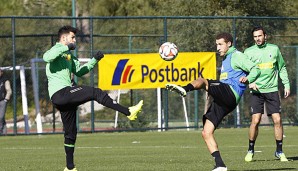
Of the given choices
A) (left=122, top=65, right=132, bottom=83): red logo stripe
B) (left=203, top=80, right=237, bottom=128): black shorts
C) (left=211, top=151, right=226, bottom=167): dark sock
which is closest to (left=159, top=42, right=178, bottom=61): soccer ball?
(left=203, top=80, right=237, bottom=128): black shorts

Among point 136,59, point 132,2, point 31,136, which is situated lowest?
point 31,136

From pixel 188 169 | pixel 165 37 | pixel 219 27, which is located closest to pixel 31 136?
pixel 165 37

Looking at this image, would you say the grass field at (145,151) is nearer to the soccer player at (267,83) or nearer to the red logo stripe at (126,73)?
the soccer player at (267,83)

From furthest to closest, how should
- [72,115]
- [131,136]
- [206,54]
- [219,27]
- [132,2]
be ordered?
1. [132,2]
2. [219,27]
3. [206,54]
4. [131,136]
5. [72,115]

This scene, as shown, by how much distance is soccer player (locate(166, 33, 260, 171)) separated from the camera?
Answer: 12.9 meters

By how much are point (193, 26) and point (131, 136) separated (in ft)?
17.9

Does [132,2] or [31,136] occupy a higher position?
[132,2]

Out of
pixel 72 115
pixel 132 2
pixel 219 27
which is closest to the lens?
pixel 72 115

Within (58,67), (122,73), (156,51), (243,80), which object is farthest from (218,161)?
(156,51)

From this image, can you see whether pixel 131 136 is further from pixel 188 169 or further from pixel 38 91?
pixel 188 169

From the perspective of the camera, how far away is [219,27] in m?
28.6

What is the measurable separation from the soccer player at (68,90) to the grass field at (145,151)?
131 cm

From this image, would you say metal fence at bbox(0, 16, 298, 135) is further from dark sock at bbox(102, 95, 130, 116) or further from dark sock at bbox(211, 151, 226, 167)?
dark sock at bbox(102, 95, 130, 116)

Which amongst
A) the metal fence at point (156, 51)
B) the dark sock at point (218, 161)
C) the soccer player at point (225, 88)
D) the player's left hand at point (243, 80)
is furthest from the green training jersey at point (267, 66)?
the metal fence at point (156, 51)
